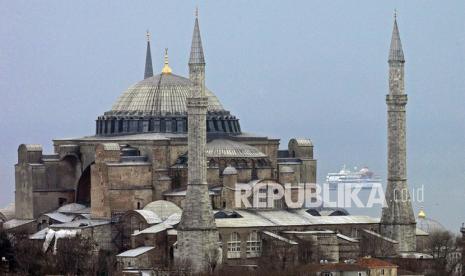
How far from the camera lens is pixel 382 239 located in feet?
256

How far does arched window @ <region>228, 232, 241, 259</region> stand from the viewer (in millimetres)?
74875

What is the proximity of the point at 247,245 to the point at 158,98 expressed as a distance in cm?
934

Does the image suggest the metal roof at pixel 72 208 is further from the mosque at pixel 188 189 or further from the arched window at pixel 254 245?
the arched window at pixel 254 245

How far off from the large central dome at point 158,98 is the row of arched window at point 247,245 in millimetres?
8128

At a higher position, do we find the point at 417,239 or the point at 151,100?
the point at 151,100

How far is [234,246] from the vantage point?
75.0m

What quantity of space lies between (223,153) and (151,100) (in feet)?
14.7

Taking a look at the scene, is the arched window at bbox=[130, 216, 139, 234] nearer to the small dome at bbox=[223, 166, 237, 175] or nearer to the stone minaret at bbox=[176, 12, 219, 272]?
the stone minaret at bbox=[176, 12, 219, 272]

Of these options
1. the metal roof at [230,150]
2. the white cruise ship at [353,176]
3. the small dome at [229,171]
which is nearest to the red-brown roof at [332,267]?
the small dome at [229,171]

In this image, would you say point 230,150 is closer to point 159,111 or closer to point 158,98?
point 159,111

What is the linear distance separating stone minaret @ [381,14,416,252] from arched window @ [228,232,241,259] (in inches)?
254

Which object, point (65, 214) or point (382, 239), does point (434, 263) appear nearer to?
point (382, 239)

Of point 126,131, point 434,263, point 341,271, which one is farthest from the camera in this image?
point 126,131

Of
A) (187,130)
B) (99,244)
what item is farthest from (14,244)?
(187,130)
